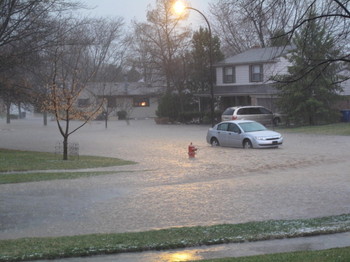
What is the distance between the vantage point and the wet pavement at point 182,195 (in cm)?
1047

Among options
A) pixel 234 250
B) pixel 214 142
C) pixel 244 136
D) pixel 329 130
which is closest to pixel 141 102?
pixel 329 130

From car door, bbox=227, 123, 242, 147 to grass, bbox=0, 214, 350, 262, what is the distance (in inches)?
658

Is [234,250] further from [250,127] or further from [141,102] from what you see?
[141,102]

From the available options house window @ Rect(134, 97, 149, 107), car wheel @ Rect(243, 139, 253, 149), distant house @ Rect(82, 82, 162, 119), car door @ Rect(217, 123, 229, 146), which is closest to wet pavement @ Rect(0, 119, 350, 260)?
car wheel @ Rect(243, 139, 253, 149)

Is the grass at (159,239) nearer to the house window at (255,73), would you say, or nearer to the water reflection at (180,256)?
the water reflection at (180,256)

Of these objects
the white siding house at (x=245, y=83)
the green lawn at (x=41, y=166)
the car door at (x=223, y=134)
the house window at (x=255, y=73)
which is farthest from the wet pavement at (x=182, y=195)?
the house window at (x=255, y=73)

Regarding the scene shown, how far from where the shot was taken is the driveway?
412 inches

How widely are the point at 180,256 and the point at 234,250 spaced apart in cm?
88

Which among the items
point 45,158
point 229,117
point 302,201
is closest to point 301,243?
point 302,201

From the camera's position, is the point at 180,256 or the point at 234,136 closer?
the point at 180,256

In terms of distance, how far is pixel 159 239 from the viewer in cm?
841

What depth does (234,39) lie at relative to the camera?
216ft

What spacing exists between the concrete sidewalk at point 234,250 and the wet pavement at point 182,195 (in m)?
2.05

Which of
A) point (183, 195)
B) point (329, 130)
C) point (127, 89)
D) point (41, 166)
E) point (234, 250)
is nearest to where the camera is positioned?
point (234, 250)
